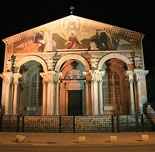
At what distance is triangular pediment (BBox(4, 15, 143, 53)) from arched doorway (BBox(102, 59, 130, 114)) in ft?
10.7

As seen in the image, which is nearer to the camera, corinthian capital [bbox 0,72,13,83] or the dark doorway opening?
corinthian capital [bbox 0,72,13,83]

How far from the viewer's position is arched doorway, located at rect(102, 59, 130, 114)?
70.8 ft

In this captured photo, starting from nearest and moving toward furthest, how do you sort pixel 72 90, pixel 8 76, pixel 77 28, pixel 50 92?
pixel 50 92 < pixel 8 76 < pixel 77 28 < pixel 72 90

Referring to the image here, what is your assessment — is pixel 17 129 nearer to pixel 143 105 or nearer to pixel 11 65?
pixel 11 65

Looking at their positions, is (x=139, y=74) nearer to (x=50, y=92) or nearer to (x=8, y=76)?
(x=50, y=92)

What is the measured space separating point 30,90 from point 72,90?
4881 mm

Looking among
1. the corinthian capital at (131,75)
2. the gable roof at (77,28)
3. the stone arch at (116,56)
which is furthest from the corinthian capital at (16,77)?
the corinthian capital at (131,75)

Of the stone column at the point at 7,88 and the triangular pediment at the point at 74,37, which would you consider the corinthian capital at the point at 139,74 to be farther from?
the stone column at the point at 7,88

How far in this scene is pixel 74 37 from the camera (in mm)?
20062

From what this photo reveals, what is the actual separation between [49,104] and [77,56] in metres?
5.46

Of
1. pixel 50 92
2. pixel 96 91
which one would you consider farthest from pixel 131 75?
pixel 50 92

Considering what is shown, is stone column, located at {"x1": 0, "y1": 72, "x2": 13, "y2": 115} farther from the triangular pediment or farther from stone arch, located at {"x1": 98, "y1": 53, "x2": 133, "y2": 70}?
stone arch, located at {"x1": 98, "y1": 53, "x2": 133, "y2": 70}

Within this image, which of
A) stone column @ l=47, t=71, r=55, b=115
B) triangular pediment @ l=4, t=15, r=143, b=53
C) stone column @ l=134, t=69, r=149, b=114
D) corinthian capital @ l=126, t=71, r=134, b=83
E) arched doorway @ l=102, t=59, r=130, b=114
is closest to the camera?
stone column @ l=134, t=69, r=149, b=114

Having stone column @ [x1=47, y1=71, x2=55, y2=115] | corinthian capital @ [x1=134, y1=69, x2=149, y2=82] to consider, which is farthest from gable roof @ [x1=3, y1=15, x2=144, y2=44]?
stone column @ [x1=47, y1=71, x2=55, y2=115]
